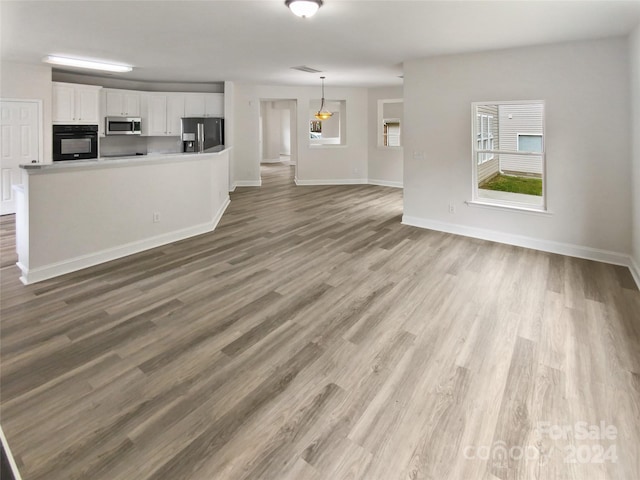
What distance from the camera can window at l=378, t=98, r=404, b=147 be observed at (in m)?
10.3

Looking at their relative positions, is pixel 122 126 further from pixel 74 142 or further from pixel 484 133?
pixel 484 133

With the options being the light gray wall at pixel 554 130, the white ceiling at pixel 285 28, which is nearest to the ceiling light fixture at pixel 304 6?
the white ceiling at pixel 285 28

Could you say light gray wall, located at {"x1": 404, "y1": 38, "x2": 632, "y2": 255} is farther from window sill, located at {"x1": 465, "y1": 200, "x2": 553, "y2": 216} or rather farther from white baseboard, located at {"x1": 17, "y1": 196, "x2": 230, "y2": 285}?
white baseboard, located at {"x1": 17, "y1": 196, "x2": 230, "y2": 285}

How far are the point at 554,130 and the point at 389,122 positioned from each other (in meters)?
6.48

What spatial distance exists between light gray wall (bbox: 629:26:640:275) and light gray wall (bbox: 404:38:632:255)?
0.19 m

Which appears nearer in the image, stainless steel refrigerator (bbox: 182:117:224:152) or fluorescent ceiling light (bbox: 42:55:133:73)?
fluorescent ceiling light (bbox: 42:55:133:73)

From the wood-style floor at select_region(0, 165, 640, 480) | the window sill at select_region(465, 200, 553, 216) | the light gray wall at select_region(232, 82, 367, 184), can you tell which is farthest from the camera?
the light gray wall at select_region(232, 82, 367, 184)

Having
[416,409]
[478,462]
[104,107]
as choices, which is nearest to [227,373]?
[416,409]

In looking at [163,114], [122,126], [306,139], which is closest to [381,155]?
[306,139]

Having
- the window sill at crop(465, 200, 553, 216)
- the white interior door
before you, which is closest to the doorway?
the white interior door

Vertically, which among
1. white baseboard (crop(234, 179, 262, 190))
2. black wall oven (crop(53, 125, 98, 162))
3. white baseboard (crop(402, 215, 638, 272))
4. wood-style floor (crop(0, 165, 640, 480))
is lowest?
wood-style floor (crop(0, 165, 640, 480))

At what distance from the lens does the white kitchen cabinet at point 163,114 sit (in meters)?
8.46

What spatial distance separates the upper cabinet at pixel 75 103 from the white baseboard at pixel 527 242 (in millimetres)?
6429

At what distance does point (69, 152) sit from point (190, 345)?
20.8ft
